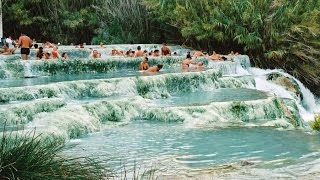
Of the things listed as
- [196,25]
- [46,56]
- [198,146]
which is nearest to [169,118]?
[198,146]

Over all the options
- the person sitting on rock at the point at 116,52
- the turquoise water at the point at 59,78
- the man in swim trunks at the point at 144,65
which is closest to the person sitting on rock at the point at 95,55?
the person sitting on rock at the point at 116,52

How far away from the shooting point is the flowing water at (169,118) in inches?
305

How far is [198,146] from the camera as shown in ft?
29.4

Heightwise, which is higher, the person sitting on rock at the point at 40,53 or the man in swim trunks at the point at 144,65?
the person sitting on rock at the point at 40,53

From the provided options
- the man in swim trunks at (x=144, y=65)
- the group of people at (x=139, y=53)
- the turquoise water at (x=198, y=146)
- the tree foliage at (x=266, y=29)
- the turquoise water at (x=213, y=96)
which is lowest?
the turquoise water at (x=198, y=146)

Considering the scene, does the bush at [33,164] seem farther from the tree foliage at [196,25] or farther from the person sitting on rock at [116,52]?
the tree foliage at [196,25]

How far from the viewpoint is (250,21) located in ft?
71.5

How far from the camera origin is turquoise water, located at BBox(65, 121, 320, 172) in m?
7.95

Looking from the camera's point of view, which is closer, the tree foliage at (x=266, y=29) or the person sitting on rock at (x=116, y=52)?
the person sitting on rock at (x=116, y=52)

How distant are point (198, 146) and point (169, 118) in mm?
2533

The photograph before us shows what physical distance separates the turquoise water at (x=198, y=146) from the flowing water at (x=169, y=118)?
2cm

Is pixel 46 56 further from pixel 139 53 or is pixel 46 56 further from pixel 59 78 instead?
pixel 139 53

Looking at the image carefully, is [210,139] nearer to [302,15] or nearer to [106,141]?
[106,141]

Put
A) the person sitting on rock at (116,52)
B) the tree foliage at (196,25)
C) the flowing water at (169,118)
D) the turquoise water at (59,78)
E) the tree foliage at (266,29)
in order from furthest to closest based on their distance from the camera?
the tree foliage at (196,25)
the tree foliage at (266,29)
the person sitting on rock at (116,52)
the turquoise water at (59,78)
the flowing water at (169,118)
